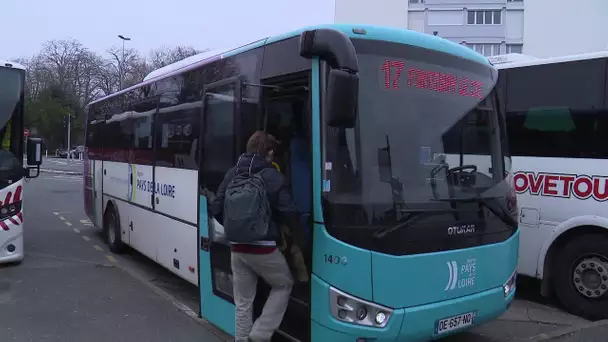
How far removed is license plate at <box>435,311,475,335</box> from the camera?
13.8 feet

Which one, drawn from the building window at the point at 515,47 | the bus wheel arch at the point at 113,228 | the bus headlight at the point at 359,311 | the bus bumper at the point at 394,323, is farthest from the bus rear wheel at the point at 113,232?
the building window at the point at 515,47

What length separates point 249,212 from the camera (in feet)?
13.5

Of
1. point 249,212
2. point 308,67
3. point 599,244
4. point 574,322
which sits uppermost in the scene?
point 308,67

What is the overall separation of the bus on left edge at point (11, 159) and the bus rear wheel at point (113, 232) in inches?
64.1

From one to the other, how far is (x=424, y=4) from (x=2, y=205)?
180ft

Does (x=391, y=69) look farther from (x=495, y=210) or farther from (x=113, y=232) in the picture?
(x=113, y=232)

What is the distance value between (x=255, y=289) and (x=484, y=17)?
189 ft

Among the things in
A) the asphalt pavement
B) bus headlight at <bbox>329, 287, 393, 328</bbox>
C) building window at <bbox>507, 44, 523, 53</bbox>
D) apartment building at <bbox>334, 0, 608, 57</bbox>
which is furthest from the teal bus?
building window at <bbox>507, 44, 523, 53</bbox>

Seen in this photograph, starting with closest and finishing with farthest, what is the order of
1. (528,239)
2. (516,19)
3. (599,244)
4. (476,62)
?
(476,62) → (599,244) → (528,239) → (516,19)

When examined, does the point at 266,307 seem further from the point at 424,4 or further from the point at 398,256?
the point at 424,4

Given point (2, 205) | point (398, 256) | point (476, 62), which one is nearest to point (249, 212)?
point (398, 256)

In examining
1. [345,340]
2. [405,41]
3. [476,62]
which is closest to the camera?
[345,340]

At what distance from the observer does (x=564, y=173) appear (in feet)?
21.3

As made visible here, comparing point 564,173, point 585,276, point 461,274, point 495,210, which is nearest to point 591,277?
point 585,276
